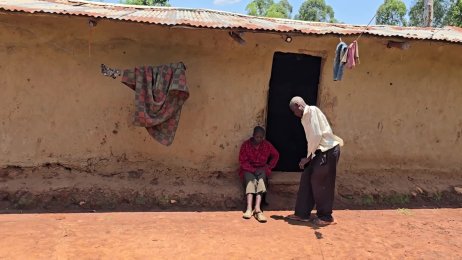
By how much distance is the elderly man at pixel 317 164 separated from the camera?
16.4ft

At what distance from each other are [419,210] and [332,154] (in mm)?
1969

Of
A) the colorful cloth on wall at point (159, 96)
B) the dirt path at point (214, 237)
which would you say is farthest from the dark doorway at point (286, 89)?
the colorful cloth on wall at point (159, 96)

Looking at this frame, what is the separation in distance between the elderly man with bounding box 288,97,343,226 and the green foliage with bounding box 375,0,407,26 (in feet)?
73.4

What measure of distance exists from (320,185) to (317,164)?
262 mm

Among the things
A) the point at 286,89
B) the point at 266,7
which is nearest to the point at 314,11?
the point at 266,7

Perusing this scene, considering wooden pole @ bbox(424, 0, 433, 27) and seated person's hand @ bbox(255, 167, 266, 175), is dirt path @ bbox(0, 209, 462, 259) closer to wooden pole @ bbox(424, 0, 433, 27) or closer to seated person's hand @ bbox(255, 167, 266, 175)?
seated person's hand @ bbox(255, 167, 266, 175)

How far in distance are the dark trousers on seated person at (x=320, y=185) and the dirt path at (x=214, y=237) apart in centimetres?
25

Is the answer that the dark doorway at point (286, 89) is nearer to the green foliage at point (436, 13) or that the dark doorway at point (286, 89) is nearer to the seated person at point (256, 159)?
the seated person at point (256, 159)

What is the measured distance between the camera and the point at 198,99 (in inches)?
232

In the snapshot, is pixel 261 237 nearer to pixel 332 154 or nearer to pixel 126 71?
pixel 332 154

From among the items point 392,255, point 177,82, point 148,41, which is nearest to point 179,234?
point 177,82

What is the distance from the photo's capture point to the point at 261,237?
15.3ft

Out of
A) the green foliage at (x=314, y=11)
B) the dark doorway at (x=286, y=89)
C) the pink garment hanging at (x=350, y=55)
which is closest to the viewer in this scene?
the pink garment hanging at (x=350, y=55)

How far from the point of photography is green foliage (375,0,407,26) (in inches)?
991
